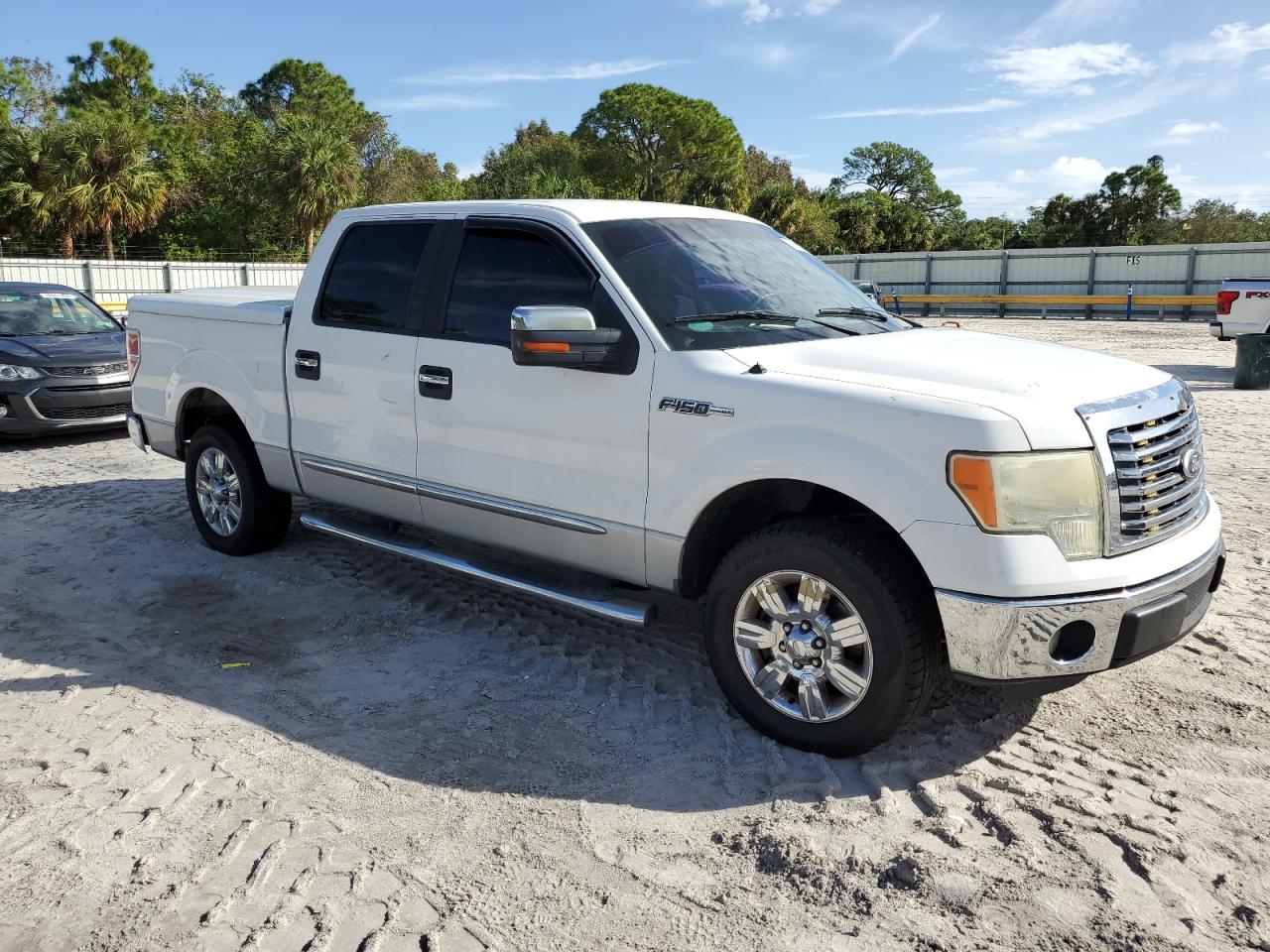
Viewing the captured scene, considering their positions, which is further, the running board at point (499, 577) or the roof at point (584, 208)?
the roof at point (584, 208)

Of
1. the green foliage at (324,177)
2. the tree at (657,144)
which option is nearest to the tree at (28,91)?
the green foliage at (324,177)

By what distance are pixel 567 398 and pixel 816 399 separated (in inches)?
44.4

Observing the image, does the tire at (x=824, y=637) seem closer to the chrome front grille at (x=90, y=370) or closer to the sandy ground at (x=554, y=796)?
the sandy ground at (x=554, y=796)

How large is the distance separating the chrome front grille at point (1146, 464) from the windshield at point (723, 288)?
47.6 inches

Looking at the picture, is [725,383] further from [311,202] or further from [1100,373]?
[311,202]

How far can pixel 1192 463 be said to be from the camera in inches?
148

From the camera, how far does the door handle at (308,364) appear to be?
528 cm

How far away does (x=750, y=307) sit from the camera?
426 cm

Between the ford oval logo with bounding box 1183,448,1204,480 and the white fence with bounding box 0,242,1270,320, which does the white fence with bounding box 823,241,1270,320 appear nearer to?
the white fence with bounding box 0,242,1270,320

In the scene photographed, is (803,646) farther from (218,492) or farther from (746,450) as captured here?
(218,492)

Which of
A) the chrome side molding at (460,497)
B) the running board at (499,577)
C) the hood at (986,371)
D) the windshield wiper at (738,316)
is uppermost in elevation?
the windshield wiper at (738,316)

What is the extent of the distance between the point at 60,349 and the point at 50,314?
1.35 metres

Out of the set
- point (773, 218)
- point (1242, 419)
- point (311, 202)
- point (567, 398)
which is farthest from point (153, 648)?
point (773, 218)

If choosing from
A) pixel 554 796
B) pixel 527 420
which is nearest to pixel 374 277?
pixel 527 420
